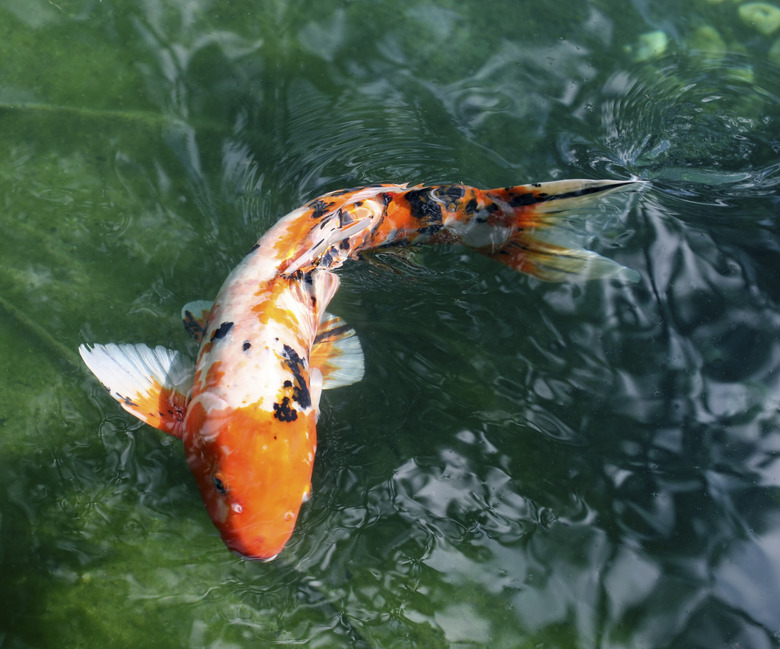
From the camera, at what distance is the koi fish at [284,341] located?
262cm

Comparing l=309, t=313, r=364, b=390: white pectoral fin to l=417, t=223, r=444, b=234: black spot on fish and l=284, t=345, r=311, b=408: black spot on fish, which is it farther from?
l=417, t=223, r=444, b=234: black spot on fish

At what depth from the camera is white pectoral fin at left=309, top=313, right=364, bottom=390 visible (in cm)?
316

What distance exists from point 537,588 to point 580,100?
2.93 meters

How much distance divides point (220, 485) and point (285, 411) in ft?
1.24

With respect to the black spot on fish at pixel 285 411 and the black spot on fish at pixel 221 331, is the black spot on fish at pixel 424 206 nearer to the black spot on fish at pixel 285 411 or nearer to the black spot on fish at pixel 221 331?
the black spot on fish at pixel 221 331

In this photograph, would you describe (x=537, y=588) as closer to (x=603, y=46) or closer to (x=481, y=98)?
(x=481, y=98)

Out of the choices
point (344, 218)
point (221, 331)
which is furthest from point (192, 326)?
point (344, 218)

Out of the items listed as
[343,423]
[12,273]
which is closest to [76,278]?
[12,273]

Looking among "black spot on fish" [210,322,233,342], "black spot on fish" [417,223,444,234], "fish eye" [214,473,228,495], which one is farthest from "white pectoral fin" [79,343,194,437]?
"black spot on fish" [417,223,444,234]

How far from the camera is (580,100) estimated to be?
14.1 ft

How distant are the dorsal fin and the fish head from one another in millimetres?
534

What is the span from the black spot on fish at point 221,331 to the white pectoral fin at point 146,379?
26cm

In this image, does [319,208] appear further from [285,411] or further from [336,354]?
[285,411]

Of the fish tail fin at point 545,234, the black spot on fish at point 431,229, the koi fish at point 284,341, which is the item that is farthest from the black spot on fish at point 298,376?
the fish tail fin at point 545,234
